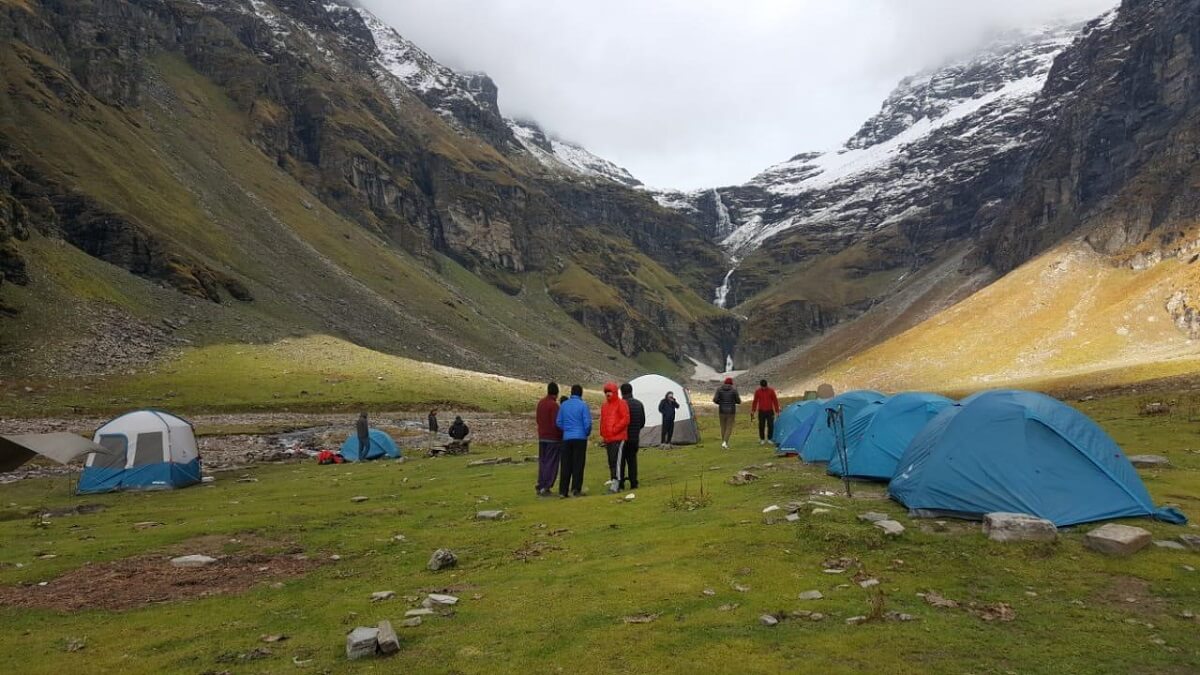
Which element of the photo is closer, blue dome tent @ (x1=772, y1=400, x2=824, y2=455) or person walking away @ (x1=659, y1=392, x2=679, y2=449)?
blue dome tent @ (x1=772, y1=400, x2=824, y2=455)

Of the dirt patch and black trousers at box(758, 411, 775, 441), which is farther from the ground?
black trousers at box(758, 411, 775, 441)

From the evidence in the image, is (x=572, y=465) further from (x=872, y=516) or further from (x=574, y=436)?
(x=872, y=516)

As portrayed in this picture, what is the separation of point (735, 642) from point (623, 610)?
1.78 metres

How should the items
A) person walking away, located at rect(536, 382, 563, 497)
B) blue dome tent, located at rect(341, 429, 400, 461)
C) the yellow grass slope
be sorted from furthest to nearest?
1. the yellow grass slope
2. blue dome tent, located at rect(341, 429, 400, 461)
3. person walking away, located at rect(536, 382, 563, 497)

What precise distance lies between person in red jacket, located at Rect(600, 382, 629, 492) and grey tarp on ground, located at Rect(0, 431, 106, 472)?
12.4 meters

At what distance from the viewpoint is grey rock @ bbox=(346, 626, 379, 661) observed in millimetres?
7856

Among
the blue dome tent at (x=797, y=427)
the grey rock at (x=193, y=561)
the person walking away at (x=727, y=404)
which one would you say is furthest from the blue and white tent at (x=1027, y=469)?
the person walking away at (x=727, y=404)

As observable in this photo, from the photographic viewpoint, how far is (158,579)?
12312 mm

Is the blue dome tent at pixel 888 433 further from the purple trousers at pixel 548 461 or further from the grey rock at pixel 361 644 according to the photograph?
the grey rock at pixel 361 644

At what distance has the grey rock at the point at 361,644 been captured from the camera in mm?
7856

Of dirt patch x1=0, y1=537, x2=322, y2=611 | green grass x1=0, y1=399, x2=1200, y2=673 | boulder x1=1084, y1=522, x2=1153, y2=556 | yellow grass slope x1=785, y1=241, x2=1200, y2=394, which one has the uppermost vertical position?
yellow grass slope x1=785, y1=241, x2=1200, y2=394

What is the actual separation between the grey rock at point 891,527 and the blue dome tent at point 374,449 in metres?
27.9

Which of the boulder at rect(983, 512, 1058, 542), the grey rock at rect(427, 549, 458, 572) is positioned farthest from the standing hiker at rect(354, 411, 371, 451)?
the boulder at rect(983, 512, 1058, 542)

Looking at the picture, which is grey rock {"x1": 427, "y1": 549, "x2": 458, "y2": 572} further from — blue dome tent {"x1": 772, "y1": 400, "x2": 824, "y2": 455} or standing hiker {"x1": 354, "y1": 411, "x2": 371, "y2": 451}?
standing hiker {"x1": 354, "y1": 411, "x2": 371, "y2": 451}
